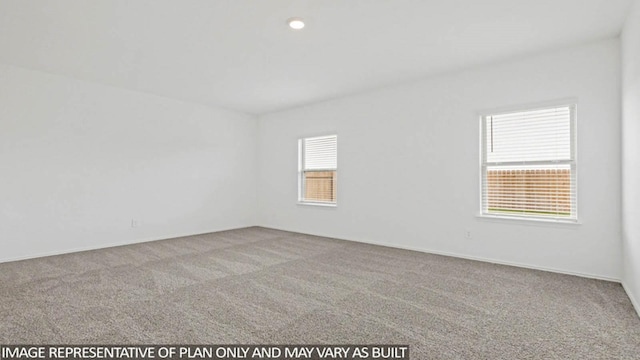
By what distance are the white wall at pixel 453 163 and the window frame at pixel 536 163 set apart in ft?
0.22

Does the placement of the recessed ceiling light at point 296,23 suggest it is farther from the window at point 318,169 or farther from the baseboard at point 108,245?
the baseboard at point 108,245

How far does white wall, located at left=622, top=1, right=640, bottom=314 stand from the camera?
2709mm

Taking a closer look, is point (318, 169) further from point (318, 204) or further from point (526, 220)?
point (526, 220)

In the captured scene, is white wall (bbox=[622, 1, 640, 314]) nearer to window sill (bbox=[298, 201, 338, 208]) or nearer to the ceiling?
the ceiling

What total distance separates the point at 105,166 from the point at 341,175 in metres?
3.78

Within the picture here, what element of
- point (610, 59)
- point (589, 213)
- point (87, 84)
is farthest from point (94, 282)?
point (610, 59)

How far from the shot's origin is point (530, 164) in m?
4.01

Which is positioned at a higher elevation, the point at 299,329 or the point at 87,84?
the point at 87,84

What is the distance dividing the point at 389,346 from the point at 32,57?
16.3ft

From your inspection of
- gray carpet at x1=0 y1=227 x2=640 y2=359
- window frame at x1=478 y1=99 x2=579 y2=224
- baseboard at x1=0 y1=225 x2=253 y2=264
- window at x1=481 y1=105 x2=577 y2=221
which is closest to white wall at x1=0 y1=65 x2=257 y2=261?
baseboard at x1=0 y1=225 x2=253 y2=264

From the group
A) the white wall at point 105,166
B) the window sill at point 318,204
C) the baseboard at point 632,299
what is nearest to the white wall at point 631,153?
the baseboard at point 632,299

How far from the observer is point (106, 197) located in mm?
5191

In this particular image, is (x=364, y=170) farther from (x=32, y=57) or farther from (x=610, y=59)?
(x=32, y=57)

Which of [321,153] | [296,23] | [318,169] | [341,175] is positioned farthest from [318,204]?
[296,23]
